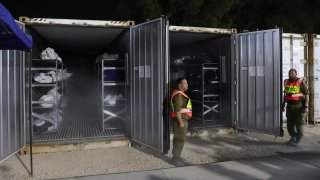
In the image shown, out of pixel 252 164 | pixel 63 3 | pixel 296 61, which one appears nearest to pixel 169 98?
pixel 252 164

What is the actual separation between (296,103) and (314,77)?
2793 millimetres

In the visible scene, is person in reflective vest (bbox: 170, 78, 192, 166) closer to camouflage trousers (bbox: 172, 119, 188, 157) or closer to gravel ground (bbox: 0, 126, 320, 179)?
camouflage trousers (bbox: 172, 119, 188, 157)

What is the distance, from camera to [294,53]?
33.9ft

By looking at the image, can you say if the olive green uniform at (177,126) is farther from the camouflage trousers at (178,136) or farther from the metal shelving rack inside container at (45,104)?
the metal shelving rack inside container at (45,104)

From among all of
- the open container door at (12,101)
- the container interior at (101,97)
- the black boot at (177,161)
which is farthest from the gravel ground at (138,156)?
the container interior at (101,97)

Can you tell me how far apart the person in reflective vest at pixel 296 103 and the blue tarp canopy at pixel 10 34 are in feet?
18.5

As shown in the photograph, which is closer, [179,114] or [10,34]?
[10,34]

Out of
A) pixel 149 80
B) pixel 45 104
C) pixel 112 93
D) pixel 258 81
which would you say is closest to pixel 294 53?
pixel 258 81

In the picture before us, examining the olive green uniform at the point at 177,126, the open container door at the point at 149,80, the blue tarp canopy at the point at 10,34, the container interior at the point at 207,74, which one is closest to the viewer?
the blue tarp canopy at the point at 10,34

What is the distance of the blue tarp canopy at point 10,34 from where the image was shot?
4.49 metres

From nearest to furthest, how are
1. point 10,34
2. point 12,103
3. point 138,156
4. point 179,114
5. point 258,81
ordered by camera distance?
point 10,34, point 179,114, point 12,103, point 138,156, point 258,81

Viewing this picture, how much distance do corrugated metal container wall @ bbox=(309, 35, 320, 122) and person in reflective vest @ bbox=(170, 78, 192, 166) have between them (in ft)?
17.5

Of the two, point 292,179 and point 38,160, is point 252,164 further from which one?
point 38,160

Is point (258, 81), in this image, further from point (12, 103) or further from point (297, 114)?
point (12, 103)
